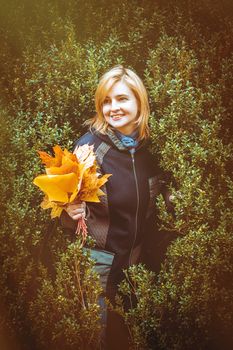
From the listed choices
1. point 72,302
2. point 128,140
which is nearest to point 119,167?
point 128,140

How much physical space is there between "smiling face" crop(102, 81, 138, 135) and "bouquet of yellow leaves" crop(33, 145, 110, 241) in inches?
6.4

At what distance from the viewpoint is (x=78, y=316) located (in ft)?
6.66

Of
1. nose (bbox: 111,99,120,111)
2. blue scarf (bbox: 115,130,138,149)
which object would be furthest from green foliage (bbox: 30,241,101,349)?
nose (bbox: 111,99,120,111)

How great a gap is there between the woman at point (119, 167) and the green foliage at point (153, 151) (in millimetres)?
66

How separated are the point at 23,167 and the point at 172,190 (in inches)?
25.5

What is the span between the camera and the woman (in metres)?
1.96

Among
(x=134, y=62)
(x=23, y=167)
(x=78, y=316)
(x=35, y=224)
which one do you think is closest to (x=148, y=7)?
(x=134, y=62)

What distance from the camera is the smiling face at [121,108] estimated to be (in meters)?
1.95

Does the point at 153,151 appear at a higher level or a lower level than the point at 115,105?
lower

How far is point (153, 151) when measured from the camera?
2.02m

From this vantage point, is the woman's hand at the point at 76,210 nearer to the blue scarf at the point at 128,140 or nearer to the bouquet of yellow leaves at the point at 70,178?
the bouquet of yellow leaves at the point at 70,178

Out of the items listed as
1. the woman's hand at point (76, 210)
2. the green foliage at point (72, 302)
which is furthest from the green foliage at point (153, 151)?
the woman's hand at point (76, 210)

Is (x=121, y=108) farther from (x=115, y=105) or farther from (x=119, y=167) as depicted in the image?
(x=119, y=167)

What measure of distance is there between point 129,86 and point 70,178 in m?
0.46
